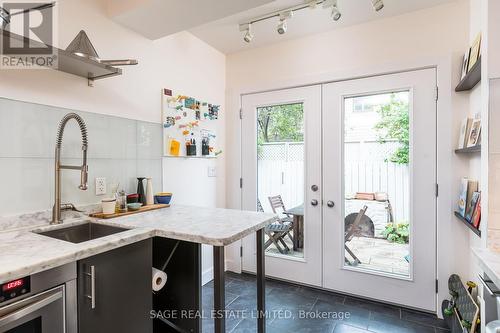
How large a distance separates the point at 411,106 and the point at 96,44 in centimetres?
243

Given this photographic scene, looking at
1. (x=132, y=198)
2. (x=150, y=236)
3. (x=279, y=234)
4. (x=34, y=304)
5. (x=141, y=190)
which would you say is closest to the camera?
(x=34, y=304)

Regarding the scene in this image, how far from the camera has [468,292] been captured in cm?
179

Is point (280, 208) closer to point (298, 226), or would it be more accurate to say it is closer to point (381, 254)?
point (298, 226)

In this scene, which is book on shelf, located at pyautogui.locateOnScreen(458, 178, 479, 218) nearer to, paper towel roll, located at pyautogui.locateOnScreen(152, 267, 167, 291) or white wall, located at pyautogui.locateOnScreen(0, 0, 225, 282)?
paper towel roll, located at pyautogui.locateOnScreen(152, 267, 167, 291)

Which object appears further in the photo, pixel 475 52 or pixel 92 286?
pixel 475 52

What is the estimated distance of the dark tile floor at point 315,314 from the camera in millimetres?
2016

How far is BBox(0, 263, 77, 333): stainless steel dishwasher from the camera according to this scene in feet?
2.93

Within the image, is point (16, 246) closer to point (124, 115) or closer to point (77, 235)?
point (77, 235)

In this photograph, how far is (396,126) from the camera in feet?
7.65

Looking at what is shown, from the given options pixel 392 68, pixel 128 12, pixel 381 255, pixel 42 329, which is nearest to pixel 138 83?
pixel 128 12

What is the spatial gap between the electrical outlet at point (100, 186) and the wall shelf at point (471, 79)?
8.04 feet

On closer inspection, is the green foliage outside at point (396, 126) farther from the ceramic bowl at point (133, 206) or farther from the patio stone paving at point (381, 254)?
the ceramic bowl at point (133, 206)
